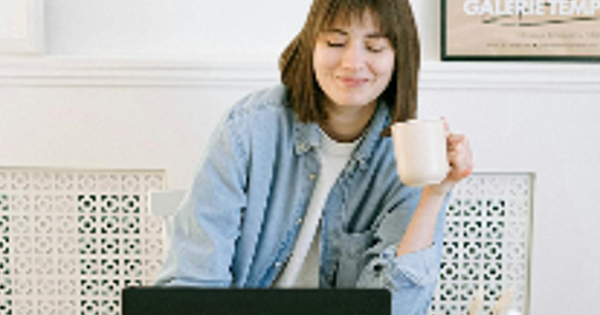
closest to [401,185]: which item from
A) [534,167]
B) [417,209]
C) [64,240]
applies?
[417,209]

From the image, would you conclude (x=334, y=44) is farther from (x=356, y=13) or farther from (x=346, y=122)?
(x=346, y=122)

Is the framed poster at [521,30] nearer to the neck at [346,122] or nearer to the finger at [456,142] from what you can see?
the neck at [346,122]

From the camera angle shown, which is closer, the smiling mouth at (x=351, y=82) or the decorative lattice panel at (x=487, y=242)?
the smiling mouth at (x=351, y=82)

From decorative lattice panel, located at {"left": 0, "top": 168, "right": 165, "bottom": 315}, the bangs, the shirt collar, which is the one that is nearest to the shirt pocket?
the shirt collar

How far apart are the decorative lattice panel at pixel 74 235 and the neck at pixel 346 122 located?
0.56 m

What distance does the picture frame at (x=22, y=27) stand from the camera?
1.35 meters

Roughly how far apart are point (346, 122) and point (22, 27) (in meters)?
0.74

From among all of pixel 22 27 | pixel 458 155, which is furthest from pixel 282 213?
pixel 22 27

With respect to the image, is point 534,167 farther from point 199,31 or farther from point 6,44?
point 6,44

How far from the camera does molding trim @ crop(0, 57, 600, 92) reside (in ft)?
4.46

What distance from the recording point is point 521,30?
4.50 feet

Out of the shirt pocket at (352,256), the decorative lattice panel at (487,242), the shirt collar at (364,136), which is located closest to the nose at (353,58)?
the shirt collar at (364,136)

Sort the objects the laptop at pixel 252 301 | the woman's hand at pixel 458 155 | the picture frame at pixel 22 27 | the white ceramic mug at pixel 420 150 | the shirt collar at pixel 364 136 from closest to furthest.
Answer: the laptop at pixel 252 301 < the white ceramic mug at pixel 420 150 < the woman's hand at pixel 458 155 < the shirt collar at pixel 364 136 < the picture frame at pixel 22 27

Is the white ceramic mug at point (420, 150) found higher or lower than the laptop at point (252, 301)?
higher
